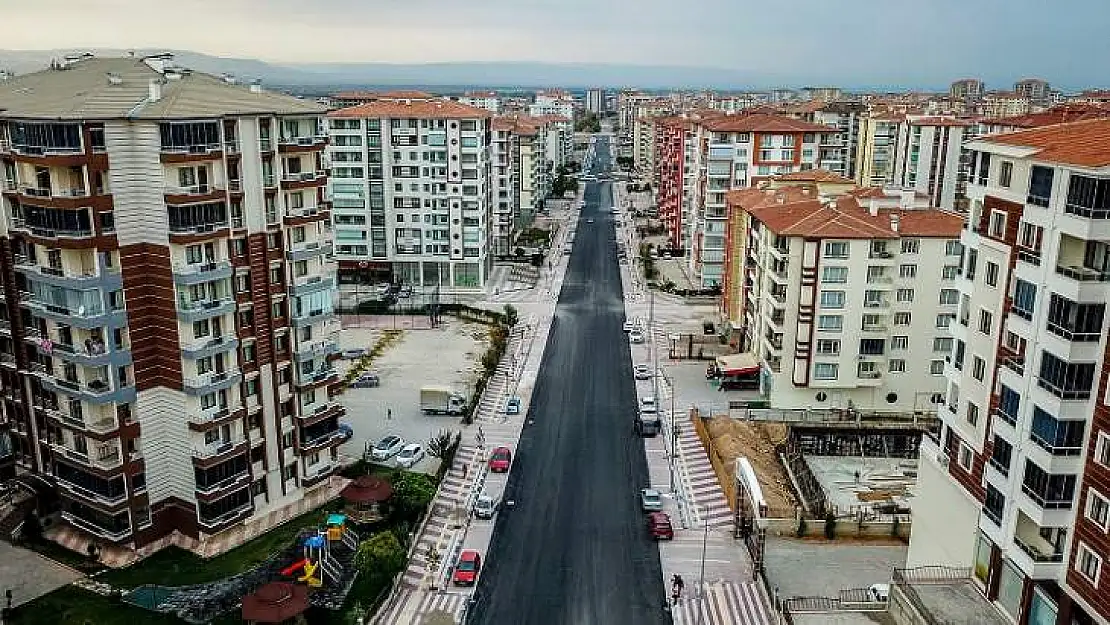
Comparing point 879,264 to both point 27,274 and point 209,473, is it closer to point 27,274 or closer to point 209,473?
point 209,473

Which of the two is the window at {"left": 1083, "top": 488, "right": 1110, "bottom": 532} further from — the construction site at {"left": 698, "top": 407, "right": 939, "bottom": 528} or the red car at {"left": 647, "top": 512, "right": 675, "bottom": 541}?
the red car at {"left": 647, "top": 512, "right": 675, "bottom": 541}

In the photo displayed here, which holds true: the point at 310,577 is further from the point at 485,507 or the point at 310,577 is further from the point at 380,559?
the point at 485,507

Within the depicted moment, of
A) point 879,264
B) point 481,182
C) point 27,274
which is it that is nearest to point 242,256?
point 27,274

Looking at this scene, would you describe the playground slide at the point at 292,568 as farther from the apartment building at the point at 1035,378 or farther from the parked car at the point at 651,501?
the apartment building at the point at 1035,378

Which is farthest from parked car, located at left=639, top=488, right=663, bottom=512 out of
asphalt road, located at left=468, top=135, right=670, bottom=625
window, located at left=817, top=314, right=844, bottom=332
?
window, located at left=817, top=314, right=844, bottom=332

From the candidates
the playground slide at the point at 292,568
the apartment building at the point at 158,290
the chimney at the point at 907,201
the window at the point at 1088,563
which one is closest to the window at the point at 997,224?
the window at the point at 1088,563

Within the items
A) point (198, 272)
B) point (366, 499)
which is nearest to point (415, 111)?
point (198, 272)
